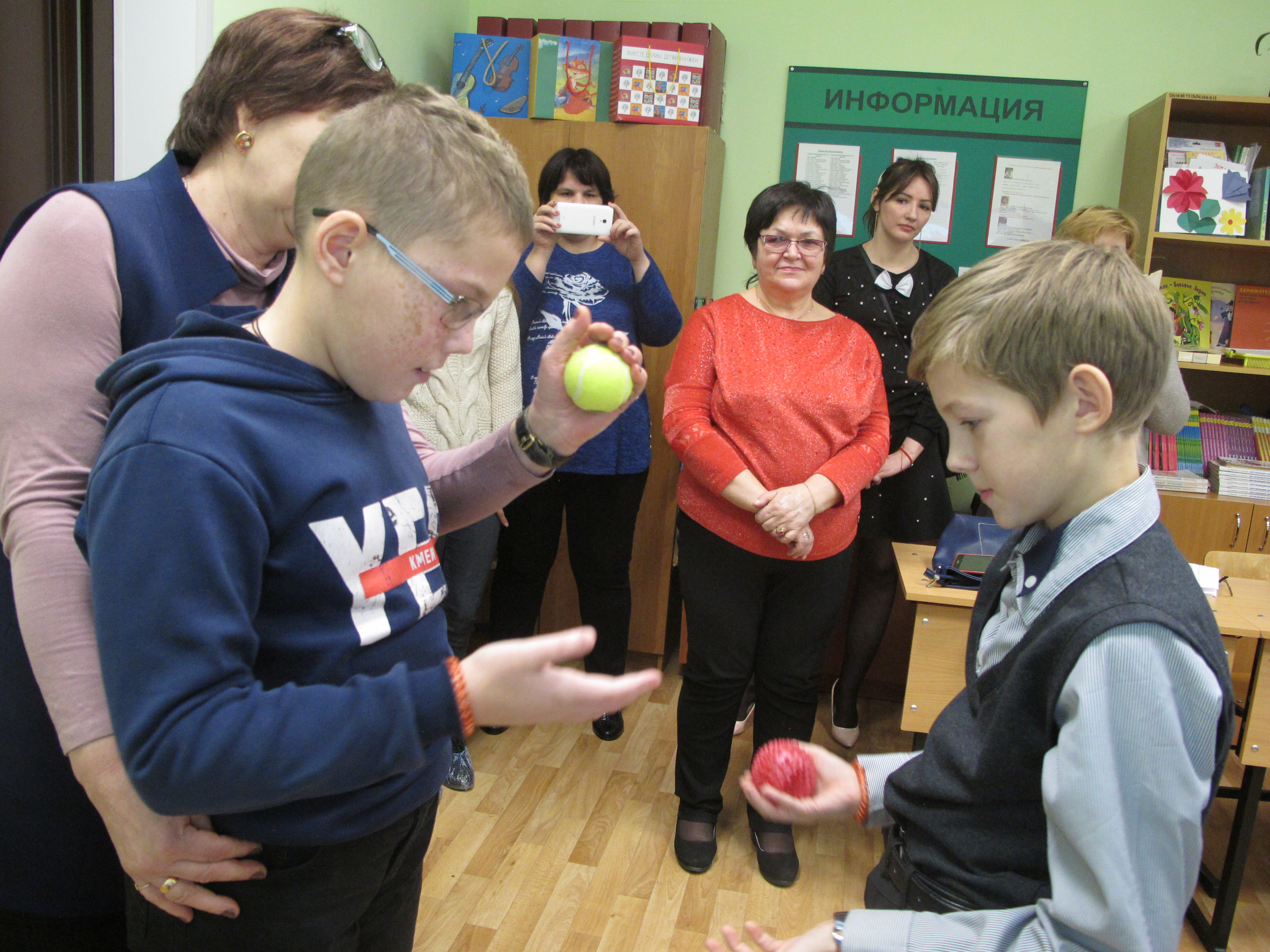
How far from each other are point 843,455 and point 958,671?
59 cm

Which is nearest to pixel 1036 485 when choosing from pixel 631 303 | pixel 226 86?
pixel 226 86

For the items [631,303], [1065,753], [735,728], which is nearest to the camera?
[1065,753]

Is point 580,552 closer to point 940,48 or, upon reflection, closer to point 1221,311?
point 940,48

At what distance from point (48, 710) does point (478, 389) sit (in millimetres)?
1835

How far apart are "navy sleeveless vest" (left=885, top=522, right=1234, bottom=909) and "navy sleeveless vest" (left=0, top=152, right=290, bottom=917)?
2.89 feet

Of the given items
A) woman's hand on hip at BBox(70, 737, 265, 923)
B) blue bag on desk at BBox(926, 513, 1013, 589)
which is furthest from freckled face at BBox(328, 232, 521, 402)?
blue bag on desk at BBox(926, 513, 1013, 589)

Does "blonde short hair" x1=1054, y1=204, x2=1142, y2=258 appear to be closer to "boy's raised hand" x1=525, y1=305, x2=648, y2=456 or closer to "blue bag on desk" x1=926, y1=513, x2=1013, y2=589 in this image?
"blue bag on desk" x1=926, y1=513, x2=1013, y2=589

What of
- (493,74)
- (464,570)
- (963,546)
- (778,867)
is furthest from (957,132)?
(778,867)

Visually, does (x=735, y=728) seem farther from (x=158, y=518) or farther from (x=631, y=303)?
(x=158, y=518)

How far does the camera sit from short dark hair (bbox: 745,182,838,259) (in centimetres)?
229

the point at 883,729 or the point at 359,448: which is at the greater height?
the point at 359,448

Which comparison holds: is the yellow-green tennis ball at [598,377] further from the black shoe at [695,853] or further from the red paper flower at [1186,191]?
the red paper flower at [1186,191]

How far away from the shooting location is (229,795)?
0.69 m

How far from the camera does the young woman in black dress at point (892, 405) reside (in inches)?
114
